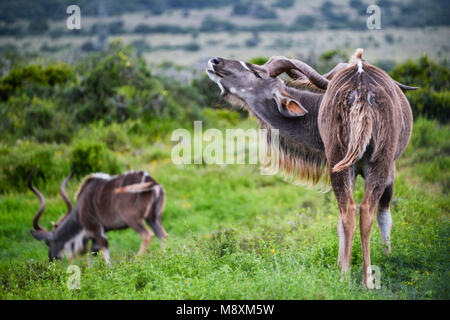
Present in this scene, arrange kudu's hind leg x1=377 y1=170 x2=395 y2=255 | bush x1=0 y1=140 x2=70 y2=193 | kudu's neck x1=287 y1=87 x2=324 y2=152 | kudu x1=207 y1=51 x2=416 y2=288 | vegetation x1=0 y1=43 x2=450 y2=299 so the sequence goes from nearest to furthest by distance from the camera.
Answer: kudu x1=207 y1=51 x2=416 y2=288, vegetation x1=0 y1=43 x2=450 y2=299, kudu's neck x1=287 y1=87 x2=324 y2=152, kudu's hind leg x1=377 y1=170 x2=395 y2=255, bush x1=0 y1=140 x2=70 y2=193

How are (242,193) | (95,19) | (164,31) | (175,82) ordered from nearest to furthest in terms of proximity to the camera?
(242,193), (175,82), (164,31), (95,19)

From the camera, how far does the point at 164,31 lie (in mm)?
53844

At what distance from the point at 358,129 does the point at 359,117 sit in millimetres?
119

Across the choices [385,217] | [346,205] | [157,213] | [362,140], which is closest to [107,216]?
[157,213]

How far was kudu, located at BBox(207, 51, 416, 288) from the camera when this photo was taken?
14.6 ft

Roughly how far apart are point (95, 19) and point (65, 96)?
148ft

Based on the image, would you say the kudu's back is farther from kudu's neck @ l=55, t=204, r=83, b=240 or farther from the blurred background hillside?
the blurred background hillside

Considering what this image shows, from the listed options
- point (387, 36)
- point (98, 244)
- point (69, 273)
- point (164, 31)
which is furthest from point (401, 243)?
point (164, 31)

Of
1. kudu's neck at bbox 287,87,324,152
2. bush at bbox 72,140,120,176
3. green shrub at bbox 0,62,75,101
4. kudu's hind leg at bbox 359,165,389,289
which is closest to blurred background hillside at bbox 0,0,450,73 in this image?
green shrub at bbox 0,62,75,101

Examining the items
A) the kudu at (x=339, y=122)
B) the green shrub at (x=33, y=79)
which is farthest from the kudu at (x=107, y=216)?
the green shrub at (x=33, y=79)

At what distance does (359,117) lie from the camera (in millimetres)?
4387

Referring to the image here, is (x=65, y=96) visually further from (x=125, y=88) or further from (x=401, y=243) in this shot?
(x=401, y=243)

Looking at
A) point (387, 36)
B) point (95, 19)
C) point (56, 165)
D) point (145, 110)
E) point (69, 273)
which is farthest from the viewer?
point (95, 19)

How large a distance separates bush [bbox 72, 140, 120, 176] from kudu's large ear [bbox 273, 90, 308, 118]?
23.2ft
